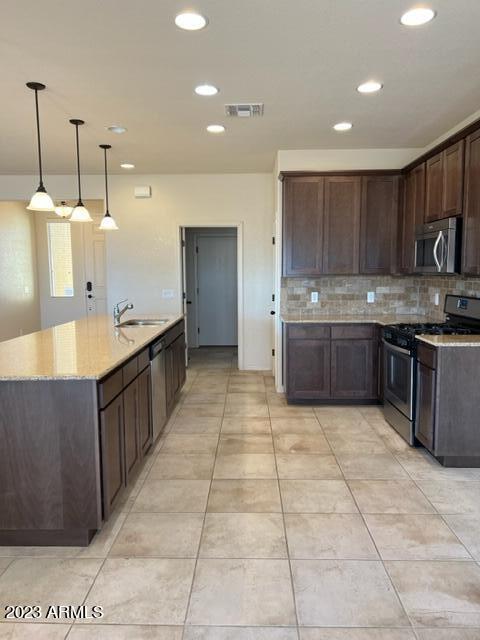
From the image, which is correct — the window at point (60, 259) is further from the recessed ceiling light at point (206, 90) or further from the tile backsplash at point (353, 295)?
the recessed ceiling light at point (206, 90)

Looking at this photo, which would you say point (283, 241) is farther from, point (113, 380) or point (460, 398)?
point (113, 380)

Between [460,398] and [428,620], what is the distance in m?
1.65

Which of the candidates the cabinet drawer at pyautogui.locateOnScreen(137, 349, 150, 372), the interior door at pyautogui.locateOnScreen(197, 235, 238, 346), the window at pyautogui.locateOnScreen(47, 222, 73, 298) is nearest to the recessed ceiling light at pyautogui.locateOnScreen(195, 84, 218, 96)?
the cabinet drawer at pyautogui.locateOnScreen(137, 349, 150, 372)

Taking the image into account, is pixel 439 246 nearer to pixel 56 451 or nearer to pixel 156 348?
pixel 156 348

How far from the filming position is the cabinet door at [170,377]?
3.83 meters

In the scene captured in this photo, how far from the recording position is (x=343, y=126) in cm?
386

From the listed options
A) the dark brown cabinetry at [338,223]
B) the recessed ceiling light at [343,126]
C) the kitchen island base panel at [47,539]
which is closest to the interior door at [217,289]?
the dark brown cabinetry at [338,223]

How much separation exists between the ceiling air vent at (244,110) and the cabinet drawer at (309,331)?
6.50ft

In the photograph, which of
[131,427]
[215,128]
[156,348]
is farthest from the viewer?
[215,128]

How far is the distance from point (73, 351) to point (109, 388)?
1.83ft

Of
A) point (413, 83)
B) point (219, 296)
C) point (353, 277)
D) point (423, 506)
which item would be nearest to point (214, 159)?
point (353, 277)

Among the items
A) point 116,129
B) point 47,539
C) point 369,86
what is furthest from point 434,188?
point 47,539

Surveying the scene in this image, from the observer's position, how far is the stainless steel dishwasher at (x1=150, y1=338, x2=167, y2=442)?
10.8 feet

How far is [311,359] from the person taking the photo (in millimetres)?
4355
